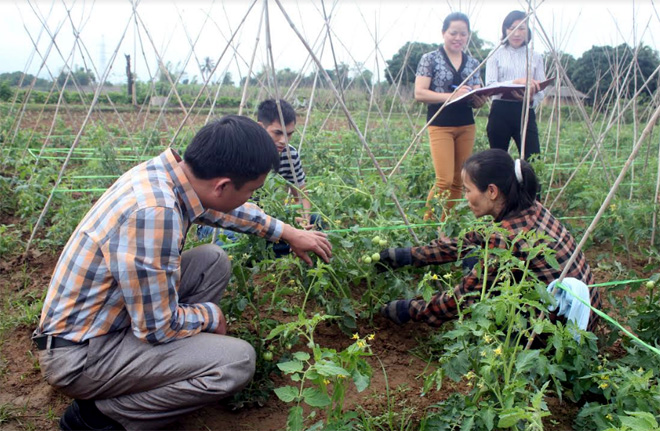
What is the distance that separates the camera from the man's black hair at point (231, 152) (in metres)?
1.60

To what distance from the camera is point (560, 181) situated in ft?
17.5

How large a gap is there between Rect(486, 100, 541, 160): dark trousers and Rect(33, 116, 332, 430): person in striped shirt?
2.60m

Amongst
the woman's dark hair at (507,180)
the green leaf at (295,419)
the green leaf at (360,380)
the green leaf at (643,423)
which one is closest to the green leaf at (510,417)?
the green leaf at (643,423)

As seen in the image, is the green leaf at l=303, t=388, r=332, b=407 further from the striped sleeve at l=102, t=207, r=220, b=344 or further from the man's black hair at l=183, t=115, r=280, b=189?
the man's black hair at l=183, t=115, r=280, b=189

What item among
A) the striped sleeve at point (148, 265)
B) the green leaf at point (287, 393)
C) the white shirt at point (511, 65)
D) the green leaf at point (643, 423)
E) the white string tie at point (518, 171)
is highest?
the white shirt at point (511, 65)

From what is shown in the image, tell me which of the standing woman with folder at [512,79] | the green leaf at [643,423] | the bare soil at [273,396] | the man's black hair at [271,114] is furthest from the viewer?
the standing woman with folder at [512,79]

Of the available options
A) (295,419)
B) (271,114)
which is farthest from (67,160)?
(295,419)

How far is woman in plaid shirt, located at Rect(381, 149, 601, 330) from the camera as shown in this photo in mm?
2092

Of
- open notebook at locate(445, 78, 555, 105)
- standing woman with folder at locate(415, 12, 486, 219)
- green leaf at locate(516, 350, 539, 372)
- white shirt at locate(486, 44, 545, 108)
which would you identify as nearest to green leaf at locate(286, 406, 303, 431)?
green leaf at locate(516, 350, 539, 372)

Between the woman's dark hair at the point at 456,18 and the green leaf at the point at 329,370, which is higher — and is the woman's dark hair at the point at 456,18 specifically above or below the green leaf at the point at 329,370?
above

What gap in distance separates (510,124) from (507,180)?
1842 millimetres

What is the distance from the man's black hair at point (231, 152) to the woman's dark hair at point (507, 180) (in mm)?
955

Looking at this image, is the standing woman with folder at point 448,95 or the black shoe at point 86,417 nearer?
the black shoe at point 86,417

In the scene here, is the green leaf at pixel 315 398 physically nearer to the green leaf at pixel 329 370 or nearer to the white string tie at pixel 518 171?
the green leaf at pixel 329 370
